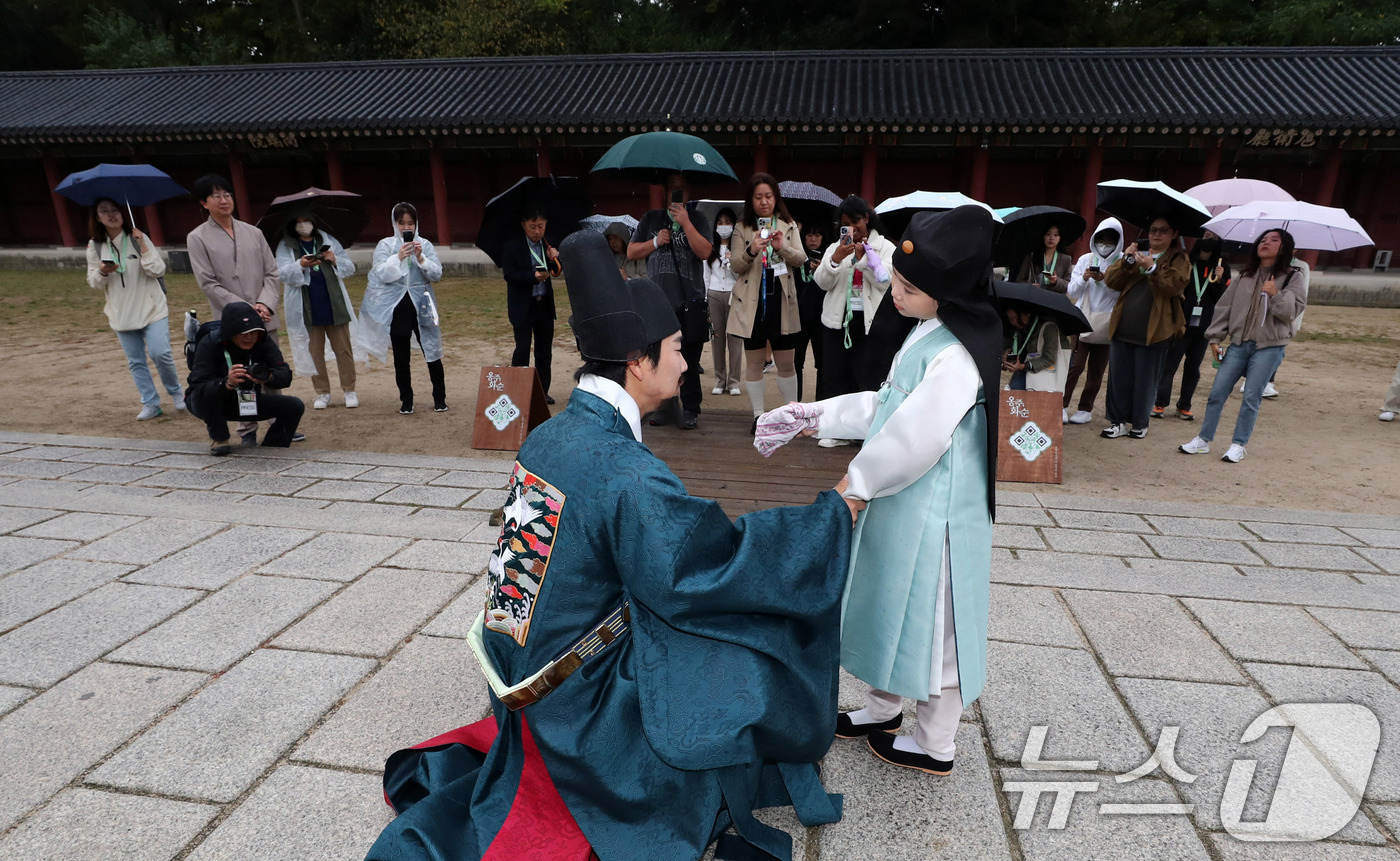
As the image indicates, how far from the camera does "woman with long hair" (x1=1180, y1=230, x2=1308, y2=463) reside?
5.46m

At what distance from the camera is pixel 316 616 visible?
10.5 ft

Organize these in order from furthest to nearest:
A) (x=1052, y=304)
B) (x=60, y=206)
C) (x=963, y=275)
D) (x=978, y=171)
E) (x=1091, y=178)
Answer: (x=60, y=206)
(x=978, y=171)
(x=1091, y=178)
(x=1052, y=304)
(x=963, y=275)

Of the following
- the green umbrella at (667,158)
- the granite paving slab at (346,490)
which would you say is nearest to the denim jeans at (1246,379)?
the green umbrella at (667,158)

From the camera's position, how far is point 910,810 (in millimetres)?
2191

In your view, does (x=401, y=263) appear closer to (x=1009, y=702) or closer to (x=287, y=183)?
(x=1009, y=702)

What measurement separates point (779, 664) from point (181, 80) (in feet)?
81.1

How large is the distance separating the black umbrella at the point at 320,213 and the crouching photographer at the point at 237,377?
1.17m

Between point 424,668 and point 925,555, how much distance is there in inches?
75.1

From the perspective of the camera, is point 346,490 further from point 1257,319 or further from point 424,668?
point 1257,319

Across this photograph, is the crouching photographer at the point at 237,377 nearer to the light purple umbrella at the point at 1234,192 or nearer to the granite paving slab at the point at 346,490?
the granite paving slab at the point at 346,490

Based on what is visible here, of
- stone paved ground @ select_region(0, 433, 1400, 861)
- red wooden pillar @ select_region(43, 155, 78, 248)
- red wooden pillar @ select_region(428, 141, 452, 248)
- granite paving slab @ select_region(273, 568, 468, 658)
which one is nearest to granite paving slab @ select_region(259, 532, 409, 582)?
stone paved ground @ select_region(0, 433, 1400, 861)

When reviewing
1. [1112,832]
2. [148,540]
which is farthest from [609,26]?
[1112,832]

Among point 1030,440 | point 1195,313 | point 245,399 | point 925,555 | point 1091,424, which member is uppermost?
point 1195,313

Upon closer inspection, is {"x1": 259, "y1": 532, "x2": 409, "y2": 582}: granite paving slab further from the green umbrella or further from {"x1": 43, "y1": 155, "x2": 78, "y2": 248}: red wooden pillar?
{"x1": 43, "y1": 155, "x2": 78, "y2": 248}: red wooden pillar
